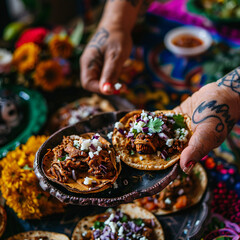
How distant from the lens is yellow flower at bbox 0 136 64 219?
1410 mm

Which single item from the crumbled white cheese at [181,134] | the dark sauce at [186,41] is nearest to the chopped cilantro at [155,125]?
the crumbled white cheese at [181,134]

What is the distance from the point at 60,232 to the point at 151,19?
2310 millimetres

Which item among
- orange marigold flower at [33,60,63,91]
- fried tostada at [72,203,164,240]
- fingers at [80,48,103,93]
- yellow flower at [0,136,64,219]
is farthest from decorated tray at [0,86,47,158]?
fried tostada at [72,203,164,240]

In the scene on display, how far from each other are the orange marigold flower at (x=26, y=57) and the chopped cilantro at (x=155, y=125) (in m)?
1.38

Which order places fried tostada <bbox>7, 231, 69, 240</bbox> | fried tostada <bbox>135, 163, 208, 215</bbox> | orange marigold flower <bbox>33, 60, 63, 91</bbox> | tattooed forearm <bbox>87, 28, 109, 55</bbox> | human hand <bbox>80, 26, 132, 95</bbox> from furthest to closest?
1. orange marigold flower <bbox>33, 60, 63, 91</bbox>
2. tattooed forearm <bbox>87, 28, 109, 55</bbox>
3. human hand <bbox>80, 26, 132, 95</bbox>
4. fried tostada <bbox>135, 163, 208, 215</bbox>
5. fried tostada <bbox>7, 231, 69, 240</bbox>

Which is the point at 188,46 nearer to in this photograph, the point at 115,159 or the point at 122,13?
the point at 122,13

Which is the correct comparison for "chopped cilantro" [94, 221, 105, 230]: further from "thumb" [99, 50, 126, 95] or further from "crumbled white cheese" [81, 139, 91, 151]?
"thumb" [99, 50, 126, 95]

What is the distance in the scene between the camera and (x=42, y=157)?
4.22 feet

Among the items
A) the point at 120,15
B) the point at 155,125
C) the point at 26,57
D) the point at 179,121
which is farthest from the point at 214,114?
the point at 26,57

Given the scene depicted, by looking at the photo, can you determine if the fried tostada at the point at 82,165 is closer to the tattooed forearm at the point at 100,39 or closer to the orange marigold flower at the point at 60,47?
the tattooed forearm at the point at 100,39

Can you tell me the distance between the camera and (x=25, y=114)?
214cm

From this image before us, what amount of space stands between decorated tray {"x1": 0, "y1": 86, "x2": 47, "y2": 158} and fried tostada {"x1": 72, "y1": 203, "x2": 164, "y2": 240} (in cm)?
68

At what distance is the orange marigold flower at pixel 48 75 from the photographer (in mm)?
2271

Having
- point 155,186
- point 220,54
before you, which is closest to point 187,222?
point 155,186
